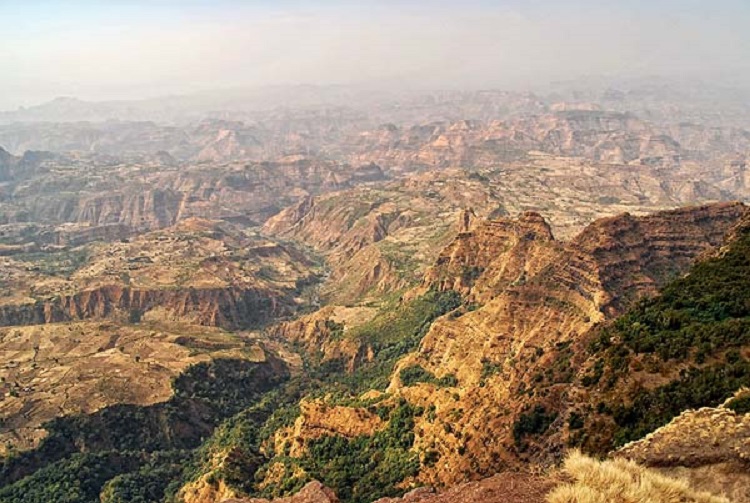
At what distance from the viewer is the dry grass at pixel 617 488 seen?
53.8 ft

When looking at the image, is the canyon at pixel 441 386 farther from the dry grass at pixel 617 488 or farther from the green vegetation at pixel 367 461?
the dry grass at pixel 617 488

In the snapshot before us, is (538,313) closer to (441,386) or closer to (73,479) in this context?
(441,386)

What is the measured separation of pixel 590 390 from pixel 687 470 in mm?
19743

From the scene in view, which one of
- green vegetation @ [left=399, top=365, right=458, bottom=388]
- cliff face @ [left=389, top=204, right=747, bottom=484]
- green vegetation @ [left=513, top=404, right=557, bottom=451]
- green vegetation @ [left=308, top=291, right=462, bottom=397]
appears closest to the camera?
green vegetation @ [left=513, top=404, right=557, bottom=451]

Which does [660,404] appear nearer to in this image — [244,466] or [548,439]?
[548,439]

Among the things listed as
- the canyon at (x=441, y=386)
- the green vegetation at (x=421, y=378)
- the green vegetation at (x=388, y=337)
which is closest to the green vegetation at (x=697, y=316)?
the canyon at (x=441, y=386)

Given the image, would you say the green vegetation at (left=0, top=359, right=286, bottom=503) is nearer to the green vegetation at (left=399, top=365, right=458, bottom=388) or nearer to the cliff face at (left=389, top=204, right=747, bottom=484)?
the green vegetation at (left=399, top=365, right=458, bottom=388)

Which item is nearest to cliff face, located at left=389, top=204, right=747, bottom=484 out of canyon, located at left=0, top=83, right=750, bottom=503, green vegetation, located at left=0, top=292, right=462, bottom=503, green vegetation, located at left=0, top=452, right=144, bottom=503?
canyon, located at left=0, top=83, right=750, bottom=503

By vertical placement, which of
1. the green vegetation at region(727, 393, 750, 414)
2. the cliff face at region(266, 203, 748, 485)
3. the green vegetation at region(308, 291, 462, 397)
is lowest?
the green vegetation at region(308, 291, 462, 397)

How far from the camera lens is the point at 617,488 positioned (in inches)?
651

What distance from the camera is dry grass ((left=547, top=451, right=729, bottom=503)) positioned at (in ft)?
53.8

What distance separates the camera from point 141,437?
125 metres

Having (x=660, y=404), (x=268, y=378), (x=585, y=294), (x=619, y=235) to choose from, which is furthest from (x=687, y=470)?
(x=268, y=378)

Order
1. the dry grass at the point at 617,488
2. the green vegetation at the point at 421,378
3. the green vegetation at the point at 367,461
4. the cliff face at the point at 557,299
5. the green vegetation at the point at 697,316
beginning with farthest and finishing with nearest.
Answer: the green vegetation at the point at 421,378 < the cliff face at the point at 557,299 < the green vegetation at the point at 367,461 < the green vegetation at the point at 697,316 < the dry grass at the point at 617,488
